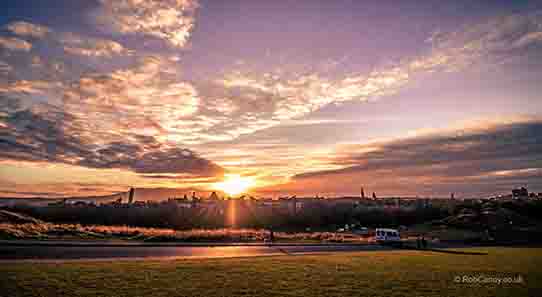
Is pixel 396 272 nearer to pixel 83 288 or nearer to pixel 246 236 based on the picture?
pixel 83 288

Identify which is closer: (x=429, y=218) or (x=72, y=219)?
(x=72, y=219)

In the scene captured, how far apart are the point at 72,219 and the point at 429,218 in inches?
3455

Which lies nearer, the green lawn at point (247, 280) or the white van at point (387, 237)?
the green lawn at point (247, 280)

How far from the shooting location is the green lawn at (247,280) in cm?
1210

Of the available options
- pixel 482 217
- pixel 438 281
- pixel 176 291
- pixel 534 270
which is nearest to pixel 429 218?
pixel 482 217

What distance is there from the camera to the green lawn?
39.7 feet

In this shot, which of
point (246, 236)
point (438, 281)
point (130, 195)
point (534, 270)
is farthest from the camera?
point (130, 195)

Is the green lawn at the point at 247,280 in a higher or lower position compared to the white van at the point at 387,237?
higher

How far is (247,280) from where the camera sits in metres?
14.3

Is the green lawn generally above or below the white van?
above

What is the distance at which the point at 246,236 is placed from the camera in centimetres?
4225

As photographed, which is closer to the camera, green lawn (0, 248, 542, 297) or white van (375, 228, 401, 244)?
green lawn (0, 248, 542, 297)

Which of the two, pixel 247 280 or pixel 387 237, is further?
pixel 387 237

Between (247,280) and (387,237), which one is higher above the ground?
(247,280)
